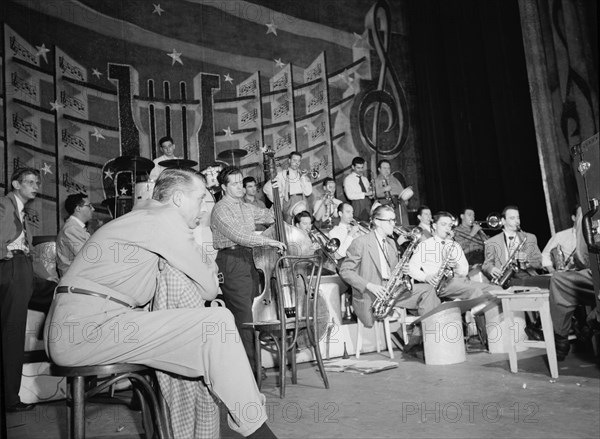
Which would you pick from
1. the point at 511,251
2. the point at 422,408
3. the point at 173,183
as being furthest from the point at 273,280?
the point at 511,251

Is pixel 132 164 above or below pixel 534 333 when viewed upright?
above

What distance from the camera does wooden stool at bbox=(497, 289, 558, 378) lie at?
408 centimetres

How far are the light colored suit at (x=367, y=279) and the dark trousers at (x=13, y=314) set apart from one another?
280 cm

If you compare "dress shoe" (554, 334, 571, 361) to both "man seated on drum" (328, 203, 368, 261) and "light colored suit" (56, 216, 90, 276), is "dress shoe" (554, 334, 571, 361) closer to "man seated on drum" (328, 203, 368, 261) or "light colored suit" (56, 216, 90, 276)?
"man seated on drum" (328, 203, 368, 261)

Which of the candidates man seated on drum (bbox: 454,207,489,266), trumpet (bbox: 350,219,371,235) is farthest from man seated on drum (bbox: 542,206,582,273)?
trumpet (bbox: 350,219,371,235)

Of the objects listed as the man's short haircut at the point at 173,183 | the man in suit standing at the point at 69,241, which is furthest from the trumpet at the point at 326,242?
the man's short haircut at the point at 173,183

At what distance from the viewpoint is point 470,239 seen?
8.23 metres

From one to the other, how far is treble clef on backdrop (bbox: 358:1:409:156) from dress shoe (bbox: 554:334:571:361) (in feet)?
24.2

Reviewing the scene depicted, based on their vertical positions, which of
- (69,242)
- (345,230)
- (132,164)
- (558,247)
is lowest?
(558,247)

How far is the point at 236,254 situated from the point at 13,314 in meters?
1.69

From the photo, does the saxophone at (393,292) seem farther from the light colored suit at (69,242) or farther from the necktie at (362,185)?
the necktie at (362,185)

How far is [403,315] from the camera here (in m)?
5.70

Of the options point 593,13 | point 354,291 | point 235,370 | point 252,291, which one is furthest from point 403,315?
point 593,13

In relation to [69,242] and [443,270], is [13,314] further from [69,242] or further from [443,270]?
[443,270]
